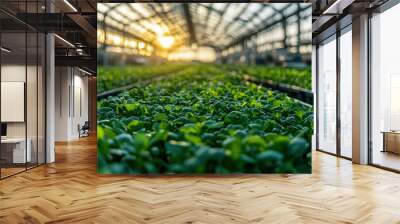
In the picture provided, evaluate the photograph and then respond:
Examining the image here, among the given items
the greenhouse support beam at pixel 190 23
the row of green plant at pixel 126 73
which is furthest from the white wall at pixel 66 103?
the greenhouse support beam at pixel 190 23

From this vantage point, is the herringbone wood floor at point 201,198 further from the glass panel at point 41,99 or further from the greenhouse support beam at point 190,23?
the greenhouse support beam at point 190,23

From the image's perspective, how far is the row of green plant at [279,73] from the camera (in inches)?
184

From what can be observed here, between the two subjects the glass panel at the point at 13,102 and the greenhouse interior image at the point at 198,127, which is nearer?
the greenhouse interior image at the point at 198,127

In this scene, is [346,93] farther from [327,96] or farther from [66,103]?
[66,103]

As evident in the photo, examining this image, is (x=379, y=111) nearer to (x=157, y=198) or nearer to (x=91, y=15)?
(x=157, y=198)

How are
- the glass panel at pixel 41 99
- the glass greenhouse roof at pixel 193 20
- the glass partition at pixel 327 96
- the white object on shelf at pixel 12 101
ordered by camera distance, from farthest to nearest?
the glass partition at pixel 327 96
the glass panel at pixel 41 99
the white object on shelf at pixel 12 101
the glass greenhouse roof at pixel 193 20

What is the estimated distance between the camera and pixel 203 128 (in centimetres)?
476

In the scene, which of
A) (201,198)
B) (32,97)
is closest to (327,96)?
(201,198)

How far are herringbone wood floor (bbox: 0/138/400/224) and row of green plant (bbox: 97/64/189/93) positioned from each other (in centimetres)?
133

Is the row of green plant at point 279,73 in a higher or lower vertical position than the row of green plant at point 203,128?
higher

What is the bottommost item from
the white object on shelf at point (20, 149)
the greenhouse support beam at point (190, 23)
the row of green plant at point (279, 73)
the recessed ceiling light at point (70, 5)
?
the white object on shelf at point (20, 149)

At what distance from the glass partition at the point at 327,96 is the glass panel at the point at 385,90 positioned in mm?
1921

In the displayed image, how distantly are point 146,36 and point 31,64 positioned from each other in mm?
3086

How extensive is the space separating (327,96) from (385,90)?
2.90 m
